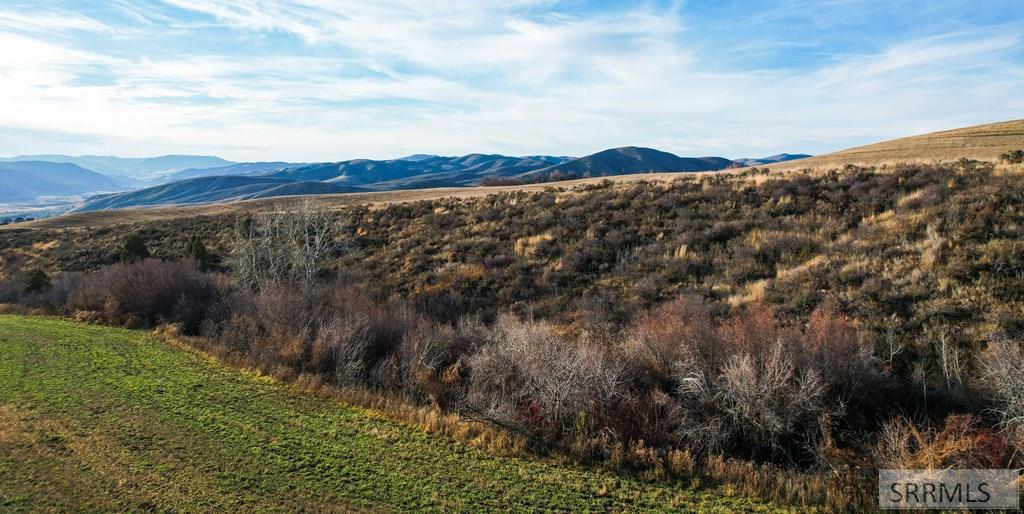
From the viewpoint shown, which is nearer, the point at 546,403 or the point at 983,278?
the point at 546,403

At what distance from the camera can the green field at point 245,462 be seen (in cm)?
719

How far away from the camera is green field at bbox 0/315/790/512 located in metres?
7.19

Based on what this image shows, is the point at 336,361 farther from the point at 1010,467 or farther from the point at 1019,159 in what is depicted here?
the point at 1019,159

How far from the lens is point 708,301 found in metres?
16.5

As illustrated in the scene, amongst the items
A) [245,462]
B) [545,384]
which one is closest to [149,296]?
[245,462]

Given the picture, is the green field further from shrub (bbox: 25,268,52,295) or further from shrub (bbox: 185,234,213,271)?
shrub (bbox: 185,234,213,271)

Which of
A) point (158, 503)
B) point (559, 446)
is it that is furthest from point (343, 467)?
point (559, 446)

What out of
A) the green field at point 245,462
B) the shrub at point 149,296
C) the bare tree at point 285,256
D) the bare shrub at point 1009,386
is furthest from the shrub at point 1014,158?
the shrub at point 149,296

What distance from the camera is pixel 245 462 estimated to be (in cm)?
818

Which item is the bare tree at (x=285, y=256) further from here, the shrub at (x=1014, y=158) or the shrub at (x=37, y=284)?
the shrub at (x=1014, y=158)

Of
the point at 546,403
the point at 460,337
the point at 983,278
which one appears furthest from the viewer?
the point at 460,337

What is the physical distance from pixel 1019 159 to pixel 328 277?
33.0 metres

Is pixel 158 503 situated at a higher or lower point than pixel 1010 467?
higher

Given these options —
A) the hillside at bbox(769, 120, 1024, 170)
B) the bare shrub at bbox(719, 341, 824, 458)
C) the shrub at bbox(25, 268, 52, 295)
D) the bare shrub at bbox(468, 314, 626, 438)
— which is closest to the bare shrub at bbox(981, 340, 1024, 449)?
the bare shrub at bbox(719, 341, 824, 458)
